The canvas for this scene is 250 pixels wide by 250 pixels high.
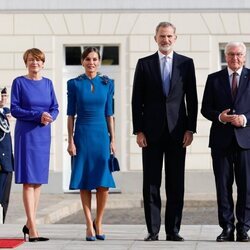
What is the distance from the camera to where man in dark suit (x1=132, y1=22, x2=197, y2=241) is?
1095cm

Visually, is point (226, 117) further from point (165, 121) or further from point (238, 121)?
point (165, 121)

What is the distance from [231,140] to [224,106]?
338 millimetres

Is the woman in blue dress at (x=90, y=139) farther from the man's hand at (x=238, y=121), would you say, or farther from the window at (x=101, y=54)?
the window at (x=101, y=54)

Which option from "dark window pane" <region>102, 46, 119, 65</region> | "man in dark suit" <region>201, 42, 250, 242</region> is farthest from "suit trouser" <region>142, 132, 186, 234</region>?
"dark window pane" <region>102, 46, 119, 65</region>

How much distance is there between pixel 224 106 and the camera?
36.0 ft

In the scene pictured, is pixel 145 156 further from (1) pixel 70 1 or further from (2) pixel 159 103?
(1) pixel 70 1

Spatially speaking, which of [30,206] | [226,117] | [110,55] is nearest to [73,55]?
[110,55]

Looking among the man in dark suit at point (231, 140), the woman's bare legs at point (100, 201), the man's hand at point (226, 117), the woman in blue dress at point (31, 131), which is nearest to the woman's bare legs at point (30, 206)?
the woman in blue dress at point (31, 131)

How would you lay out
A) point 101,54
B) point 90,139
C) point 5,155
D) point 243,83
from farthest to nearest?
1. point 101,54
2. point 5,155
3. point 90,139
4. point 243,83

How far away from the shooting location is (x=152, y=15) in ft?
67.1

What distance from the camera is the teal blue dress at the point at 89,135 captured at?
11102 millimetres

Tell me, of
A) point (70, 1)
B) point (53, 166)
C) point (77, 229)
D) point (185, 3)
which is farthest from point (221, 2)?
point (77, 229)

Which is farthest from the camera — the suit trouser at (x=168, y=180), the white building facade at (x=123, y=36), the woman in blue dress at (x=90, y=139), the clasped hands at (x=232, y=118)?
the white building facade at (x=123, y=36)

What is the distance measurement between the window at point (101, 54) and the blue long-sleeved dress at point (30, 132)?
9.43 metres
